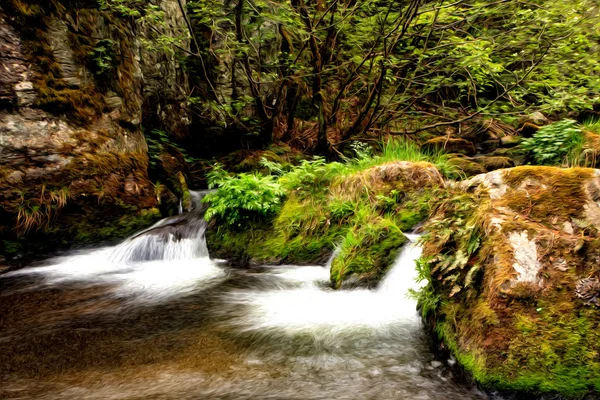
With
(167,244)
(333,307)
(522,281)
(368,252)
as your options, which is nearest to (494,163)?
(368,252)

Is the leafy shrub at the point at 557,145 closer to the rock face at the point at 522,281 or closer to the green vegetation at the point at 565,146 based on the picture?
the green vegetation at the point at 565,146

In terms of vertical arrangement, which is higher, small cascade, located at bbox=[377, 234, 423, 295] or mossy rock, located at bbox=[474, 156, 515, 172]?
mossy rock, located at bbox=[474, 156, 515, 172]

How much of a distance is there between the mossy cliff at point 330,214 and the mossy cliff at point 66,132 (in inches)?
77.9

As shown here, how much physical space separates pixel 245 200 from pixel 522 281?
4100 mm

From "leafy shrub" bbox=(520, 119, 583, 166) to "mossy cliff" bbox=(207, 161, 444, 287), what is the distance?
349cm

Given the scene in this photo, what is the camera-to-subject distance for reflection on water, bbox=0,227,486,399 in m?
2.77

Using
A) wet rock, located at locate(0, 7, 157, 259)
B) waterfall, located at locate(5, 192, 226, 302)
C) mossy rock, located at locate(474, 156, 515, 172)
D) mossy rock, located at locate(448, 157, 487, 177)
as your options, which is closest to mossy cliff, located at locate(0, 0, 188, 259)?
wet rock, located at locate(0, 7, 157, 259)

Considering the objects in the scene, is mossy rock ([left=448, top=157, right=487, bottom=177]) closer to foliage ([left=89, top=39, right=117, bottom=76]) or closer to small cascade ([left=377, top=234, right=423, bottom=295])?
small cascade ([left=377, top=234, right=423, bottom=295])

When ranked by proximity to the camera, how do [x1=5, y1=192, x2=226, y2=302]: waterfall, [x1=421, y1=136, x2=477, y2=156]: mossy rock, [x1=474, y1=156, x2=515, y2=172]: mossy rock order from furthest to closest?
[x1=421, y1=136, x2=477, y2=156]: mossy rock, [x1=474, y1=156, x2=515, y2=172]: mossy rock, [x1=5, y1=192, x2=226, y2=302]: waterfall

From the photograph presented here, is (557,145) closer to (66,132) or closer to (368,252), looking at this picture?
(368,252)

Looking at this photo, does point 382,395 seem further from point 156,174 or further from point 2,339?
point 156,174

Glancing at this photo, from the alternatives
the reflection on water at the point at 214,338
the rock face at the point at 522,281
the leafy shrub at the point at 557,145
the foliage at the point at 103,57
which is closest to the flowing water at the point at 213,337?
the reflection on water at the point at 214,338

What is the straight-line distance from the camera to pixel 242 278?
5.23 metres

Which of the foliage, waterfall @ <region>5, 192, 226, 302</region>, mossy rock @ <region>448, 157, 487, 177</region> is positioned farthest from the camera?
mossy rock @ <region>448, 157, 487, 177</region>
